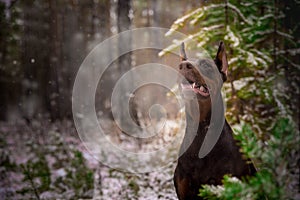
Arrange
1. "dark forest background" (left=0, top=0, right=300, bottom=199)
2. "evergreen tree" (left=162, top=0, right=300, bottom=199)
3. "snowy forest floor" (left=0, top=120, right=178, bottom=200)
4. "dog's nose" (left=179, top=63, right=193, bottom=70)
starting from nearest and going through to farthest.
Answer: "dark forest background" (left=0, top=0, right=300, bottom=199)
"dog's nose" (left=179, top=63, right=193, bottom=70)
"snowy forest floor" (left=0, top=120, right=178, bottom=200)
"evergreen tree" (left=162, top=0, right=300, bottom=199)

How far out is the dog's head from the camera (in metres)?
2.51

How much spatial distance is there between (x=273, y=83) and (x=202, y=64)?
3542 mm

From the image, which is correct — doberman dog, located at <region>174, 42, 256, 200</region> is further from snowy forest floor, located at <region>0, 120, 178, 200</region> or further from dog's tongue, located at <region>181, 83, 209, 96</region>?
snowy forest floor, located at <region>0, 120, 178, 200</region>

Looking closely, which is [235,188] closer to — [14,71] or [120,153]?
[120,153]

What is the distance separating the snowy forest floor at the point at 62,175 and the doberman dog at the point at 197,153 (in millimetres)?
1999

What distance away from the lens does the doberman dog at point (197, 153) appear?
2561 mm

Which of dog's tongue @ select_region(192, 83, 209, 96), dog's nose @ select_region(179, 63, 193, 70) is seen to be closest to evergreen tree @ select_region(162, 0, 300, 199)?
dog's tongue @ select_region(192, 83, 209, 96)

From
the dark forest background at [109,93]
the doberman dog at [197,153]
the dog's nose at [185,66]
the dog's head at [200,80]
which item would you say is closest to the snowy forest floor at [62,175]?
the dark forest background at [109,93]

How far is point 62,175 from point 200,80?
456 centimetres

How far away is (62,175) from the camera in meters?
6.21

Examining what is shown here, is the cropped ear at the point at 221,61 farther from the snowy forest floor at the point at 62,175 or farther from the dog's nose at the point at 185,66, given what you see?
the snowy forest floor at the point at 62,175

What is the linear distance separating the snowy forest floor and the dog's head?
2.28 metres

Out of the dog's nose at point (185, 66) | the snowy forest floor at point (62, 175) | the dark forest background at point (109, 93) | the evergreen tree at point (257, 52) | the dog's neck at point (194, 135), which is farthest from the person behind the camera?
the evergreen tree at point (257, 52)

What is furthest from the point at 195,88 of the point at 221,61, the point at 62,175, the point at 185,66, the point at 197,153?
the point at 62,175
